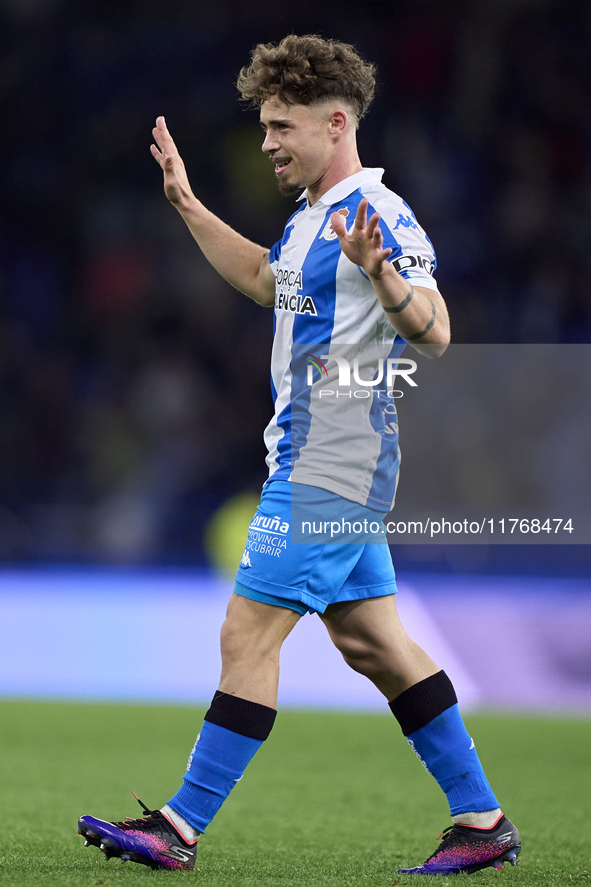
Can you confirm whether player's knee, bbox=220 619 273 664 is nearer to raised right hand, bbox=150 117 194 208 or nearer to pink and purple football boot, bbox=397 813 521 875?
pink and purple football boot, bbox=397 813 521 875

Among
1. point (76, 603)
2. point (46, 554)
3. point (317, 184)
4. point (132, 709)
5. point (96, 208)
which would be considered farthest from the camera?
point (96, 208)

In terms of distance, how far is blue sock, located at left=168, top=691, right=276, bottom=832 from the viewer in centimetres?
266

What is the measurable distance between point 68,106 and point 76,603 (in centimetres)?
701

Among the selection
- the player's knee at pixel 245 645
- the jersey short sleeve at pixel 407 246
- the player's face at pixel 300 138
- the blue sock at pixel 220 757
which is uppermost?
the player's face at pixel 300 138

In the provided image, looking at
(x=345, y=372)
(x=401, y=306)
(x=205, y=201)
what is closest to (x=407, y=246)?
(x=401, y=306)

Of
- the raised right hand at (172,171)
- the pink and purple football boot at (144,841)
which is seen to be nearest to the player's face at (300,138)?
the raised right hand at (172,171)

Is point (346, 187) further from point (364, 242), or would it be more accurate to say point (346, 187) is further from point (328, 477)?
point (328, 477)

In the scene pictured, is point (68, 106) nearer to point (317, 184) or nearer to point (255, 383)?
point (255, 383)

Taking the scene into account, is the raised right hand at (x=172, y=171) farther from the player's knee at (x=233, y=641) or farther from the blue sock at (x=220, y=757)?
the blue sock at (x=220, y=757)

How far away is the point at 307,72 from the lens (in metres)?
2.83

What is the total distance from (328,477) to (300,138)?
867 millimetres

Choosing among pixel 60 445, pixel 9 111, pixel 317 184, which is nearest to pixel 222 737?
pixel 317 184

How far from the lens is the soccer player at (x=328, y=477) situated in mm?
2654

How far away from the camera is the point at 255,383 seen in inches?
432
